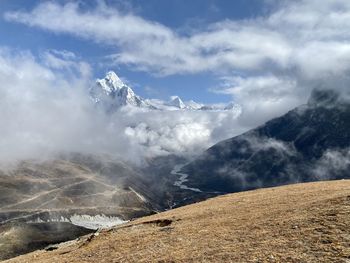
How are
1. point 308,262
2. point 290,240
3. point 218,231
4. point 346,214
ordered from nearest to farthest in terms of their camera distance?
point 308,262
point 290,240
point 346,214
point 218,231

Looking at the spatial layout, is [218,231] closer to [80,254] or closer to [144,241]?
[144,241]

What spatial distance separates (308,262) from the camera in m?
30.8

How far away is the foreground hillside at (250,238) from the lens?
111 feet

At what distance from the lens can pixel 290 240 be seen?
1421 inches

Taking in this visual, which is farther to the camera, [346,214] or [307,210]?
[307,210]

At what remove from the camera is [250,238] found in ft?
129

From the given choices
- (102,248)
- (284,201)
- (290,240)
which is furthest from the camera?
(284,201)

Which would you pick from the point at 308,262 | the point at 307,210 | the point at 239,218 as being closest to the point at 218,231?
the point at 239,218

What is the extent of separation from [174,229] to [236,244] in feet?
43.6

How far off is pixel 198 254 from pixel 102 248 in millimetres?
14153

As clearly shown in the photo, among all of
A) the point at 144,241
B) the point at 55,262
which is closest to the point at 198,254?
the point at 144,241

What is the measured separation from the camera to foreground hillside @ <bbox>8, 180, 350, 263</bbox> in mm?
33812

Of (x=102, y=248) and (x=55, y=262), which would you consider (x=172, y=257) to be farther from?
(x=55, y=262)

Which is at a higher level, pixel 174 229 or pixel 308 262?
pixel 174 229
